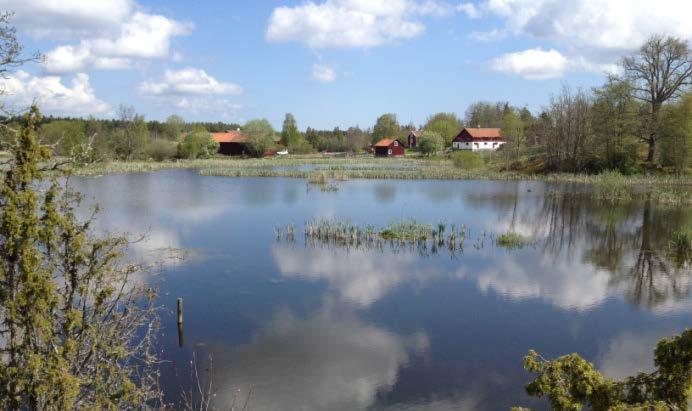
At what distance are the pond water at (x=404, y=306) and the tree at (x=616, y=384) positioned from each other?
12.7 ft

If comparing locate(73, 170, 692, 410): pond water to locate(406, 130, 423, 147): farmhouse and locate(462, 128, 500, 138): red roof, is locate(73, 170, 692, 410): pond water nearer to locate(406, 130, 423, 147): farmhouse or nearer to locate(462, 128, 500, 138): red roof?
locate(462, 128, 500, 138): red roof

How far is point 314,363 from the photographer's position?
30.9 ft

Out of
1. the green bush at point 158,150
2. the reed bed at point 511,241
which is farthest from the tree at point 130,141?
the reed bed at point 511,241

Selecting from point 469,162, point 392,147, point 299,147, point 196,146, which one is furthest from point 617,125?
point 299,147

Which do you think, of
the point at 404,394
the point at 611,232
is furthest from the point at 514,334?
the point at 611,232

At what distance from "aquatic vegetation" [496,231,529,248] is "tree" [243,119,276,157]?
64.1 meters

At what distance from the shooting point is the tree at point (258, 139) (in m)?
80.2

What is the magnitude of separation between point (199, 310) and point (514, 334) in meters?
7.28

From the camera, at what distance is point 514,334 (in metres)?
10.9

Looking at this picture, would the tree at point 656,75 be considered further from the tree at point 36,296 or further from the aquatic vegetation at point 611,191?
the tree at point 36,296

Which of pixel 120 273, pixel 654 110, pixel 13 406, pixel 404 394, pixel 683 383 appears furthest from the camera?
pixel 654 110

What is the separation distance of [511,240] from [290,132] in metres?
75.3

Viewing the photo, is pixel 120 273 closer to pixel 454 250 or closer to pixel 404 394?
pixel 404 394

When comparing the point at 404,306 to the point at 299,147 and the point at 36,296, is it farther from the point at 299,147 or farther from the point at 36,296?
the point at 299,147
